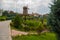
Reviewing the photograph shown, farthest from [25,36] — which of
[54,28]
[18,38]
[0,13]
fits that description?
[0,13]

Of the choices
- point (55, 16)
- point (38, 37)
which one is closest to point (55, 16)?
point (55, 16)

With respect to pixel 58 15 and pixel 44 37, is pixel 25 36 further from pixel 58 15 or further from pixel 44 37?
pixel 58 15

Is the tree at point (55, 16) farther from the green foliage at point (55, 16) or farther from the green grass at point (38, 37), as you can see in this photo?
the green grass at point (38, 37)

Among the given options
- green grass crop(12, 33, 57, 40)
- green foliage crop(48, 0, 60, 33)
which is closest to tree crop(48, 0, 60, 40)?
green foliage crop(48, 0, 60, 33)

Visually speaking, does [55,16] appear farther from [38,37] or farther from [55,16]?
[38,37]

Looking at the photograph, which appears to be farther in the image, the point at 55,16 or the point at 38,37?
the point at 38,37

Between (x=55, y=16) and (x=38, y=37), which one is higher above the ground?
(x=55, y=16)

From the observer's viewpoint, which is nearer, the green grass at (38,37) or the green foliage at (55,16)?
the green foliage at (55,16)

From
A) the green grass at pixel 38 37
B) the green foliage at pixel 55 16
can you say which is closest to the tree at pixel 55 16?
the green foliage at pixel 55 16

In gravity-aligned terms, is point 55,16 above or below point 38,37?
above

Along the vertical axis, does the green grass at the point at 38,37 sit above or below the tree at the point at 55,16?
below

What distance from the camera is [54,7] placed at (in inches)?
336

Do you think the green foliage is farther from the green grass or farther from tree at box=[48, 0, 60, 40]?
the green grass

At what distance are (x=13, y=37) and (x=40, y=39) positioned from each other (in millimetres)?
1711
